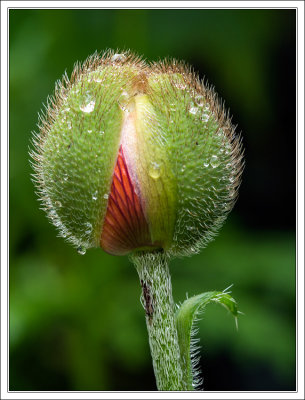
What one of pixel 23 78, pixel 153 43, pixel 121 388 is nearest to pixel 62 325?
pixel 121 388

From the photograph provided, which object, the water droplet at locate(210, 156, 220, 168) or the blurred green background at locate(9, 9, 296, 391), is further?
the blurred green background at locate(9, 9, 296, 391)

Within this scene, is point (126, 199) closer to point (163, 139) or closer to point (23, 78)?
point (163, 139)

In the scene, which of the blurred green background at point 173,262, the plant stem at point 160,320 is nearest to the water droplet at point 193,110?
the plant stem at point 160,320

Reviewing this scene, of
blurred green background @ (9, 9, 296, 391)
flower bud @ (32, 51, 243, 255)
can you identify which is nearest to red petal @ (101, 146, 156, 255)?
flower bud @ (32, 51, 243, 255)

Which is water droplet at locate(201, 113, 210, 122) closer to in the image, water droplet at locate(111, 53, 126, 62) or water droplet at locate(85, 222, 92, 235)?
water droplet at locate(111, 53, 126, 62)

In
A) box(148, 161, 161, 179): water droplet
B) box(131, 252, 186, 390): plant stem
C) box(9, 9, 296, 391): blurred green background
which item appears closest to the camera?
box(148, 161, 161, 179): water droplet

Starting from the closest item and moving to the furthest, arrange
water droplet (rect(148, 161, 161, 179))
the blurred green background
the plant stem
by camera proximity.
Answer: water droplet (rect(148, 161, 161, 179)) < the plant stem < the blurred green background

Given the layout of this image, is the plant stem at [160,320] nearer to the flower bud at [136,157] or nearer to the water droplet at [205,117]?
the flower bud at [136,157]
